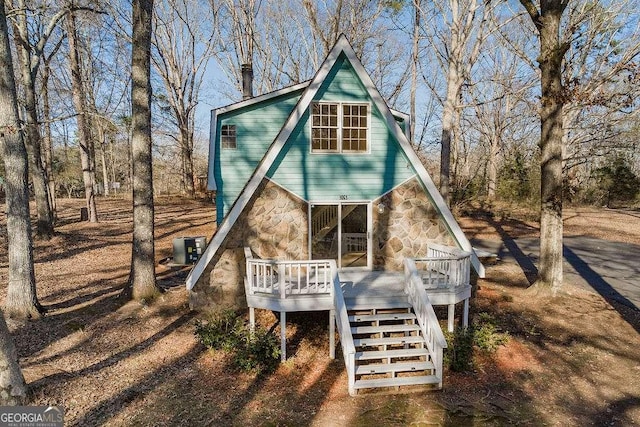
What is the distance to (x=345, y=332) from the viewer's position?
6820 mm

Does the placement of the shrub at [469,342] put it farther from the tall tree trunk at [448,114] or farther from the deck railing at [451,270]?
the tall tree trunk at [448,114]

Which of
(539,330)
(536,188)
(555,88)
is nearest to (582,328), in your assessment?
(539,330)

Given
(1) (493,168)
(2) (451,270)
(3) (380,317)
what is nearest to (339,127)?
(2) (451,270)

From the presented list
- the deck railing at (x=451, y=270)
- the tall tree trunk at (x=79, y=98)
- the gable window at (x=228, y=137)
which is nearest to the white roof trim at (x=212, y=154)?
the gable window at (x=228, y=137)

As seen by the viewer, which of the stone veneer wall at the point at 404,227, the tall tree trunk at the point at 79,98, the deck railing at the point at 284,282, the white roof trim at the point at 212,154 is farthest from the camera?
the tall tree trunk at the point at 79,98

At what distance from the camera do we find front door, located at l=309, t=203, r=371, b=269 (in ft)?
32.5

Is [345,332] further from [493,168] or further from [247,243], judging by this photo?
[493,168]

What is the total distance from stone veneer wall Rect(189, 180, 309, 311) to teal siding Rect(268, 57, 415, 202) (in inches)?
16.4

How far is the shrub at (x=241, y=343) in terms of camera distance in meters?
7.17

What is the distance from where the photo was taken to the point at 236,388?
21.6ft

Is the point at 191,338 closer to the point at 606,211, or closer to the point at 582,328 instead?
the point at 582,328

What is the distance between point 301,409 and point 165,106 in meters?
27.9

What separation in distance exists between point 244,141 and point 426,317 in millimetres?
7581

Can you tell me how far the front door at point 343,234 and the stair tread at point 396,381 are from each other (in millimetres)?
3570
